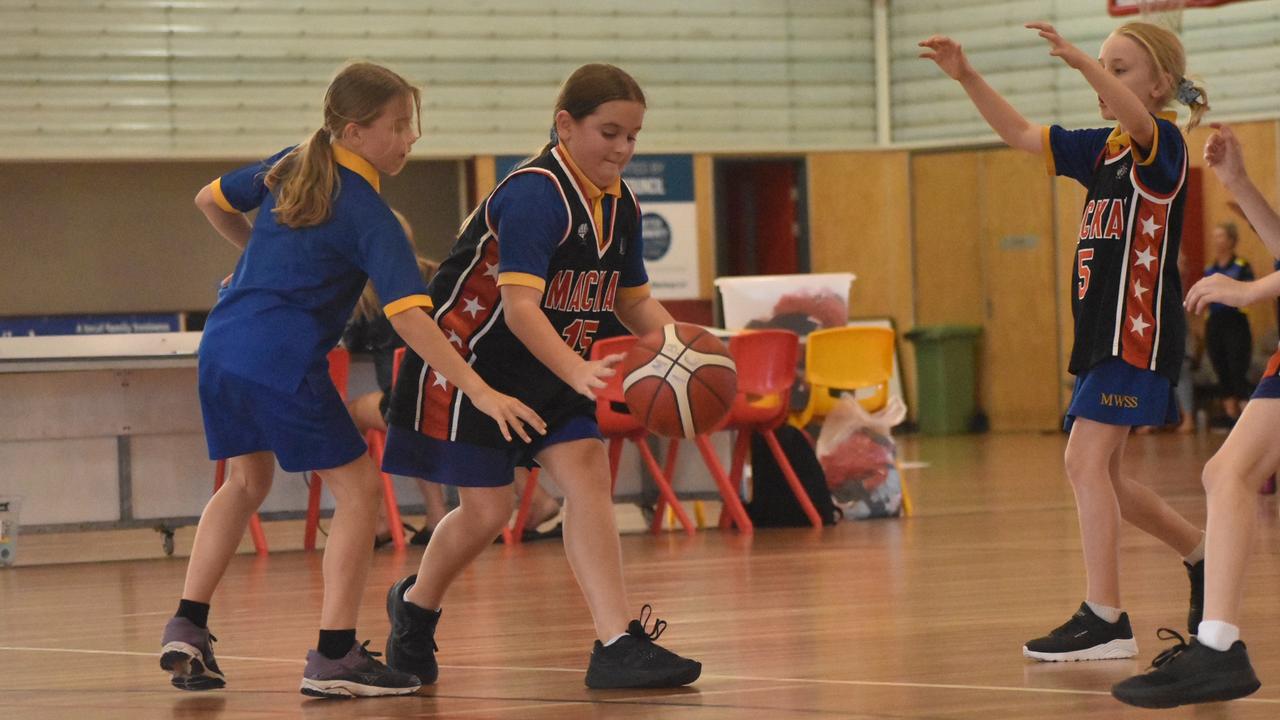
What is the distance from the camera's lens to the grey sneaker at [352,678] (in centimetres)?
439

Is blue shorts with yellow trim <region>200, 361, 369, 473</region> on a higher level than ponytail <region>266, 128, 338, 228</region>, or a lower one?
lower

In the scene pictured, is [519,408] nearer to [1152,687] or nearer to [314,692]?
[314,692]

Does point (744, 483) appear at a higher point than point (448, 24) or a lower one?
lower

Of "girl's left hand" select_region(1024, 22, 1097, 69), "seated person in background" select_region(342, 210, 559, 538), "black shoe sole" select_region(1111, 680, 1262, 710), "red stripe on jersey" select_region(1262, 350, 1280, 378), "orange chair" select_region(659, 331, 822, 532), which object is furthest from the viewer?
"seated person in background" select_region(342, 210, 559, 538)

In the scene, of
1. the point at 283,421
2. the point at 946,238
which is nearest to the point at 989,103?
the point at 283,421

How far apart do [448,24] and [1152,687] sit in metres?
15.2

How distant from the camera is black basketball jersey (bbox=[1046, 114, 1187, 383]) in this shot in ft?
15.2

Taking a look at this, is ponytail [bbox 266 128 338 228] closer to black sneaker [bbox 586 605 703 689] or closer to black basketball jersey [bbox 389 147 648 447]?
black basketball jersey [bbox 389 147 648 447]

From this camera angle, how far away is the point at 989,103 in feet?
15.8

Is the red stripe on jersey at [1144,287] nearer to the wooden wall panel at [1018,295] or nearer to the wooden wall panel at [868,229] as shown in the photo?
the wooden wall panel at [1018,295]

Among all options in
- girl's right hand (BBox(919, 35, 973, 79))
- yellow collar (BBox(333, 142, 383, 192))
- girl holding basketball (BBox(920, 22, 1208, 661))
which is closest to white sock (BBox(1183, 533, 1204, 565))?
girl holding basketball (BBox(920, 22, 1208, 661))

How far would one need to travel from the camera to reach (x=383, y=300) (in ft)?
13.9

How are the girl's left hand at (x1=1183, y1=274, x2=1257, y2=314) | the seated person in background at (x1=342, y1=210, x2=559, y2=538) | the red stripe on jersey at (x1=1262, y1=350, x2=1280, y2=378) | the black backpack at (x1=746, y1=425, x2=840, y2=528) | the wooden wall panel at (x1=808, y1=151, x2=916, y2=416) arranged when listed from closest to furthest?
the girl's left hand at (x1=1183, y1=274, x2=1257, y2=314), the red stripe on jersey at (x1=1262, y1=350, x2=1280, y2=378), the seated person in background at (x1=342, y1=210, x2=559, y2=538), the black backpack at (x1=746, y1=425, x2=840, y2=528), the wooden wall panel at (x1=808, y1=151, x2=916, y2=416)

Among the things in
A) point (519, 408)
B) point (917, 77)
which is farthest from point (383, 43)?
point (519, 408)
